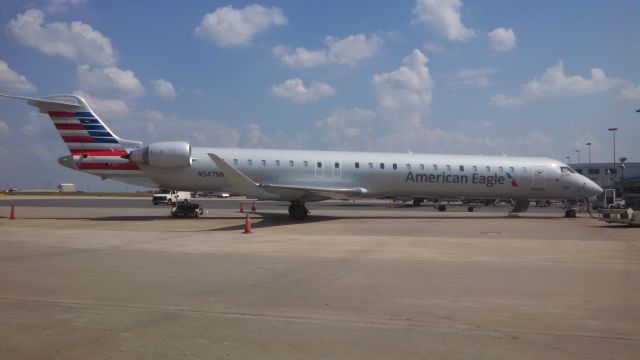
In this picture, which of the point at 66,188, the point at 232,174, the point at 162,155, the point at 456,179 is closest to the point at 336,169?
the point at 232,174

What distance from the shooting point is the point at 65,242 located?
14.1 metres

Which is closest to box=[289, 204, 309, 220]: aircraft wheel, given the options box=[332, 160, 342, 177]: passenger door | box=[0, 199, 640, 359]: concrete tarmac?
box=[332, 160, 342, 177]: passenger door

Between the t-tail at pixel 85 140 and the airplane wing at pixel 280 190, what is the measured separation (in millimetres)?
5168

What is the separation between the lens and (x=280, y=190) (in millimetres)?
22422

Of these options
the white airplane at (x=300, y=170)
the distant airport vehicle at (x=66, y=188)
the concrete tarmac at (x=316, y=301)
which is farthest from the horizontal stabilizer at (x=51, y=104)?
the distant airport vehicle at (x=66, y=188)

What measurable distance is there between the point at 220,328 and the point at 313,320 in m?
1.12

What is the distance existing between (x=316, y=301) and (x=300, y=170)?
17.7 m

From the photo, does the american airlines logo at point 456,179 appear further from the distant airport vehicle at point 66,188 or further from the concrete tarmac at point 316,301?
the distant airport vehicle at point 66,188

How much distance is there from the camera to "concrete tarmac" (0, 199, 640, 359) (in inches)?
202

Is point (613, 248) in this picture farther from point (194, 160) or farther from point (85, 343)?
point (194, 160)

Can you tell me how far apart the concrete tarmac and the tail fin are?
10370 mm

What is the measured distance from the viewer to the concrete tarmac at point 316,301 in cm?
513

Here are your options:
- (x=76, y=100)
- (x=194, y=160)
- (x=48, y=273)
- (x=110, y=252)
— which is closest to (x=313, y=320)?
(x=48, y=273)

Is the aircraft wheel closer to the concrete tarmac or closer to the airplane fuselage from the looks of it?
the airplane fuselage
